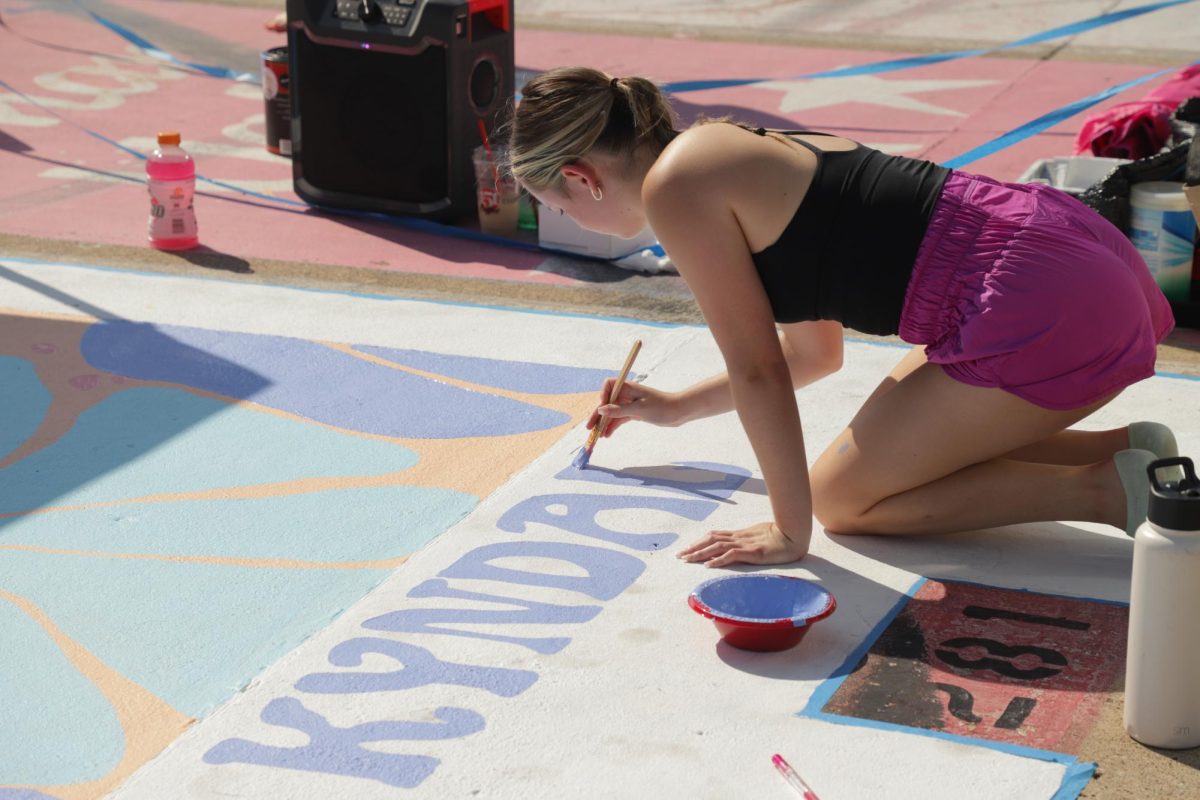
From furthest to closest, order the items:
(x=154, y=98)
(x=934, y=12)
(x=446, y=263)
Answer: (x=934, y=12)
(x=154, y=98)
(x=446, y=263)

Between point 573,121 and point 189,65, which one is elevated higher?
point 573,121

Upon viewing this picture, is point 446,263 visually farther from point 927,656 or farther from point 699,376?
point 927,656

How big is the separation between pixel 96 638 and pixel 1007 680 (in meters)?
1.55

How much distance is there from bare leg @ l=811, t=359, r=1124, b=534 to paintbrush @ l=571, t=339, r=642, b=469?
0.51 m

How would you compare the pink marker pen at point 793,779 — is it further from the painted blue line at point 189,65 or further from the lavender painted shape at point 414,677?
the painted blue line at point 189,65

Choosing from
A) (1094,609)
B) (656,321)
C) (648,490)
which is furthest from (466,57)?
(1094,609)

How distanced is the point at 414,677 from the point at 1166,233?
2.82m

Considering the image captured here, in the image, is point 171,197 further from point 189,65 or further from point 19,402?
point 189,65

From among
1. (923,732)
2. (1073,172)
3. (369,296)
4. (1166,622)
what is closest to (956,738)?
(923,732)

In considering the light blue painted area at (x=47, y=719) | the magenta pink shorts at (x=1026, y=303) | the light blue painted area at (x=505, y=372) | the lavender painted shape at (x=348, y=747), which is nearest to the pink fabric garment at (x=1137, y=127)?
the light blue painted area at (x=505, y=372)

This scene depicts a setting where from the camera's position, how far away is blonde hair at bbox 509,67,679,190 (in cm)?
277

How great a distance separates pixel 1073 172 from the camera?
480cm

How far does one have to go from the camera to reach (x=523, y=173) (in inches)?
112

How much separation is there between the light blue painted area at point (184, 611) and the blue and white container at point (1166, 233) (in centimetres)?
260
